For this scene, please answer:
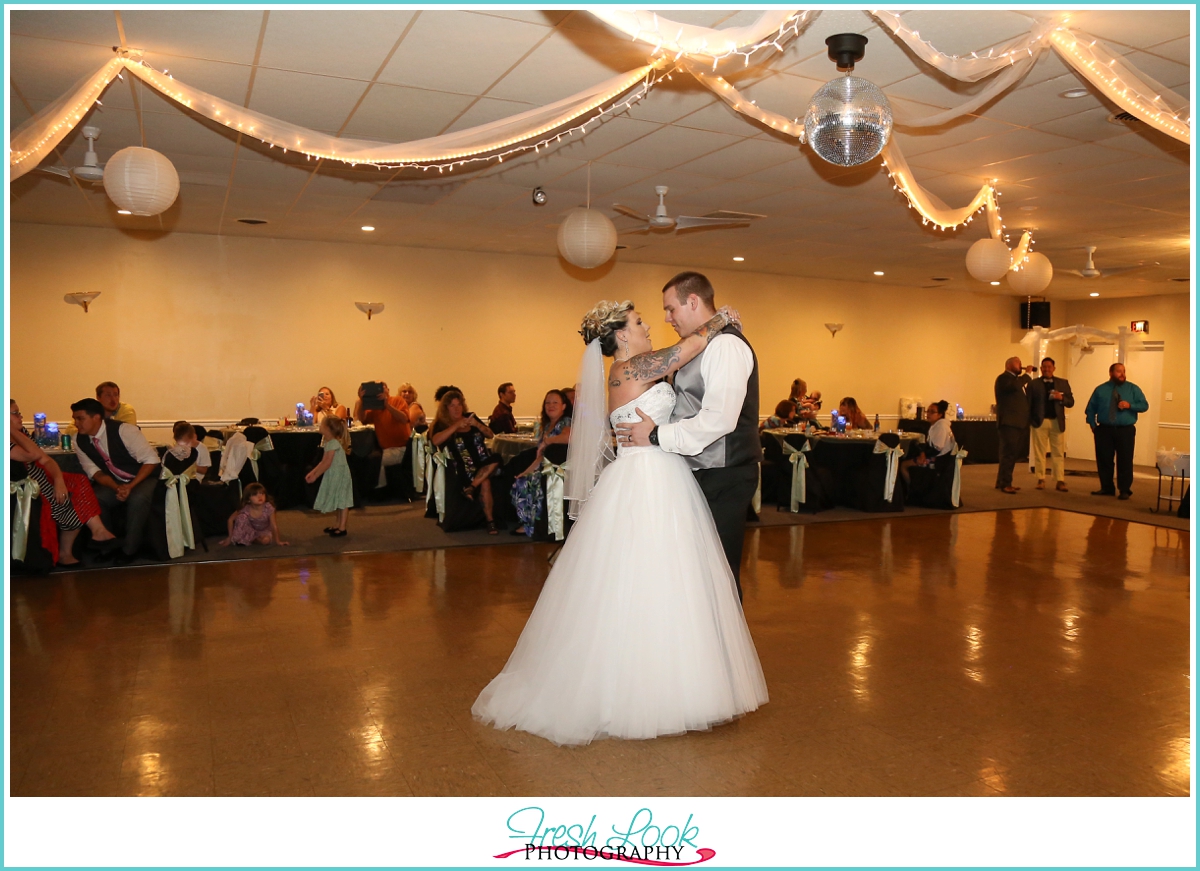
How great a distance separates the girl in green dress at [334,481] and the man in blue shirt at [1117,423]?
8.66m

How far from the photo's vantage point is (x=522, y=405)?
12.7 meters

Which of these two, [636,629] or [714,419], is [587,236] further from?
[636,629]

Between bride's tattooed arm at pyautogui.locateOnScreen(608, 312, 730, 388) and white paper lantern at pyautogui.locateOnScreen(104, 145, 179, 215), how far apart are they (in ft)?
9.27

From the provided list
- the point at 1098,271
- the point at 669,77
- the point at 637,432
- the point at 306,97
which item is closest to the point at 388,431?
the point at 306,97

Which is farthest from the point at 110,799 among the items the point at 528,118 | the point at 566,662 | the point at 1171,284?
the point at 1171,284

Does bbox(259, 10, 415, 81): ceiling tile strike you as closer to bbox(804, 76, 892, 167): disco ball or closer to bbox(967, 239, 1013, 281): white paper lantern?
bbox(804, 76, 892, 167): disco ball

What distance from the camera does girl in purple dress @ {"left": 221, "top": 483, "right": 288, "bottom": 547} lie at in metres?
6.76

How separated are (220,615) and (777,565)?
3.76 metres

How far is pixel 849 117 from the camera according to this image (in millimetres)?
3578

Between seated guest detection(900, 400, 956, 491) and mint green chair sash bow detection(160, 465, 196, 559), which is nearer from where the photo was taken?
mint green chair sash bow detection(160, 465, 196, 559)

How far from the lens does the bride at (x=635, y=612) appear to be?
3221 millimetres

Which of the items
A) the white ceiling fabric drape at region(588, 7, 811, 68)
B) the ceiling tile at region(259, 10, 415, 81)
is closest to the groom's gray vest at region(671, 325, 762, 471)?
the white ceiling fabric drape at region(588, 7, 811, 68)

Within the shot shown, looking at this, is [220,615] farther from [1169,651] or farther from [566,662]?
[1169,651]

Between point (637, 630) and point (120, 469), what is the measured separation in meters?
4.75
